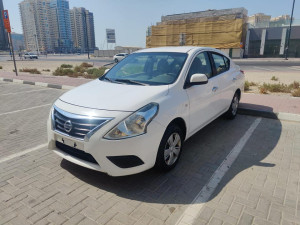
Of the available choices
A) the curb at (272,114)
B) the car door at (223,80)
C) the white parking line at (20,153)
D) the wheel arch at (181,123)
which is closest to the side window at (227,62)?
the car door at (223,80)

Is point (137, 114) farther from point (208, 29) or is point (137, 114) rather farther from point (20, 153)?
point (208, 29)

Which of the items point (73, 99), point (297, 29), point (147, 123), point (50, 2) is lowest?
point (147, 123)

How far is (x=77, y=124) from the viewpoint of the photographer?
110 inches

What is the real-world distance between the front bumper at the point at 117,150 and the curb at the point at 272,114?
4135 mm

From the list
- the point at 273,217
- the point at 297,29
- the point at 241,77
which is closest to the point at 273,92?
the point at 241,77

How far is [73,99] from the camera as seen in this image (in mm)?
3209

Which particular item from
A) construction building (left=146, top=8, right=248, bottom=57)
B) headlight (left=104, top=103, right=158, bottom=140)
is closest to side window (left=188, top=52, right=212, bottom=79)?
headlight (left=104, top=103, right=158, bottom=140)

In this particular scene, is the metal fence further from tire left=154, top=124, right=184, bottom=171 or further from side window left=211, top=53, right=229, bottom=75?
tire left=154, top=124, right=184, bottom=171

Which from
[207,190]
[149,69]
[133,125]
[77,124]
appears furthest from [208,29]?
[77,124]

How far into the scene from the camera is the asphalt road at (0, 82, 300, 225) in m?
2.54

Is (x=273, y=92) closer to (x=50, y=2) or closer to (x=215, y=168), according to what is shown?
(x=215, y=168)

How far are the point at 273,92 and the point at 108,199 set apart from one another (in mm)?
8239

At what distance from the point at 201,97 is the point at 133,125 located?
1586 mm

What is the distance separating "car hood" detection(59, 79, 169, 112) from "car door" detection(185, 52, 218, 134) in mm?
606
